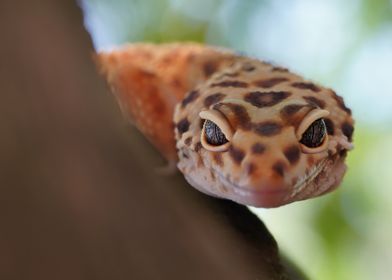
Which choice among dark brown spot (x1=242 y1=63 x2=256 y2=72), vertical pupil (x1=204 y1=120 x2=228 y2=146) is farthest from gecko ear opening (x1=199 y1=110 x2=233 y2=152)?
dark brown spot (x1=242 y1=63 x2=256 y2=72)

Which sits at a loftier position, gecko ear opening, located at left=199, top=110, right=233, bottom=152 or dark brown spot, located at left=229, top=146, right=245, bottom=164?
gecko ear opening, located at left=199, top=110, right=233, bottom=152

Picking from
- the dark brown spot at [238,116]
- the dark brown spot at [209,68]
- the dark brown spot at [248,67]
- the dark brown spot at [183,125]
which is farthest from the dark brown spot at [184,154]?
the dark brown spot at [209,68]

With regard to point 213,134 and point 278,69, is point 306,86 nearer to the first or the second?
point 278,69

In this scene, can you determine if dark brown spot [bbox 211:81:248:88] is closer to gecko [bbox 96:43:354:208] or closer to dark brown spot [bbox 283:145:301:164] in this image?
gecko [bbox 96:43:354:208]

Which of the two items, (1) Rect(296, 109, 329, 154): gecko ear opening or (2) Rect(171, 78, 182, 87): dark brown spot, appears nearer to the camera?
(1) Rect(296, 109, 329, 154): gecko ear opening

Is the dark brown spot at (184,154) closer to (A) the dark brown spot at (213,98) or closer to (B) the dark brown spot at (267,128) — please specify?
(A) the dark brown spot at (213,98)
